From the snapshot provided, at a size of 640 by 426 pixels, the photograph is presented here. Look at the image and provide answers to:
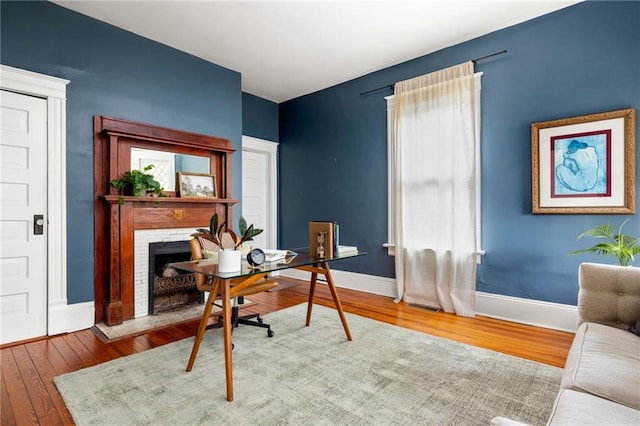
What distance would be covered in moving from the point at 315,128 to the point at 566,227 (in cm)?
330

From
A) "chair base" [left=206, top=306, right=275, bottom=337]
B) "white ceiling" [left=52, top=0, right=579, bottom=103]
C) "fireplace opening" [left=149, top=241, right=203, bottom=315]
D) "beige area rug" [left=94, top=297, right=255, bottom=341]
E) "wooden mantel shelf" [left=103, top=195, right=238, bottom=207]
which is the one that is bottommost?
"beige area rug" [left=94, top=297, right=255, bottom=341]

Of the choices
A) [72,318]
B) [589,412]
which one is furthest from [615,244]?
[72,318]

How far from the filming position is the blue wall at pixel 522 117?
103 inches

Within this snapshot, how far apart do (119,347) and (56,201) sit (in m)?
1.38

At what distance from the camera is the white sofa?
3.26 feet

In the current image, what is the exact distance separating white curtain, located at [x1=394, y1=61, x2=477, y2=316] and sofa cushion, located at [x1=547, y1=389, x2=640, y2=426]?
2248 millimetres

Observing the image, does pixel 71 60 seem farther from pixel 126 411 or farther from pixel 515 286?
pixel 515 286

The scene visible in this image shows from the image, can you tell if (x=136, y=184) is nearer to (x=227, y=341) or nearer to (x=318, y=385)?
(x=227, y=341)

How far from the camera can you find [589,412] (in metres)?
0.99

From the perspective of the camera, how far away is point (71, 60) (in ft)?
9.49

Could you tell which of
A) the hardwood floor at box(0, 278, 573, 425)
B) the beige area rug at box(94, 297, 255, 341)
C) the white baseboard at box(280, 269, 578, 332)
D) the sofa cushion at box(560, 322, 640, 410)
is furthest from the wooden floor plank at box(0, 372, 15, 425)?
the white baseboard at box(280, 269, 578, 332)

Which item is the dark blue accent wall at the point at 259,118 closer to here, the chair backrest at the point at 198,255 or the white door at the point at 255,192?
the white door at the point at 255,192

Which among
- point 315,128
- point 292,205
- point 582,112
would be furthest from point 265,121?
point 582,112

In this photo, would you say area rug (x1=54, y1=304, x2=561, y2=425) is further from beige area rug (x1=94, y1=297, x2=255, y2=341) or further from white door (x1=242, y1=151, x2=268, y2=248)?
white door (x1=242, y1=151, x2=268, y2=248)
